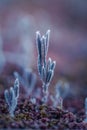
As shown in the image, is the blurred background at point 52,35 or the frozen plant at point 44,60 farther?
the blurred background at point 52,35

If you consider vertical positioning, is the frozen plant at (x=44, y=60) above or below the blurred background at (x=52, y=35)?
below

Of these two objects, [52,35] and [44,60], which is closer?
[44,60]

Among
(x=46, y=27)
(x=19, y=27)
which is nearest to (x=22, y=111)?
(x=19, y=27)

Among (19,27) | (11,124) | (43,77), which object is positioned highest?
(19,27)

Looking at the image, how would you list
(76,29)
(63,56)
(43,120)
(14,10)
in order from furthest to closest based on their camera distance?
(14,10)
(76,29)
(63,56)
(43,120)

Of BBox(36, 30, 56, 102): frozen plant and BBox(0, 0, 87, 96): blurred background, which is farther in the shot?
BBox(0, 0, 87, 96): blurred background

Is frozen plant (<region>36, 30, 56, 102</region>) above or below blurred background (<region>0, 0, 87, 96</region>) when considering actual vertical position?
below

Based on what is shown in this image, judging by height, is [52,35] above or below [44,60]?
above

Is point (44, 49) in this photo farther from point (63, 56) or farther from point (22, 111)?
point (63, 56)
